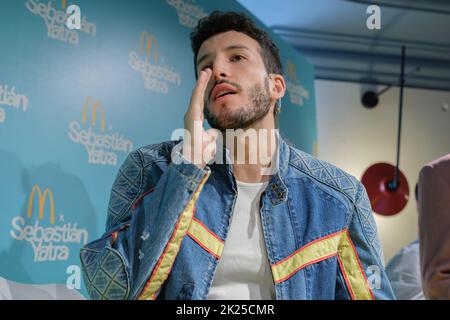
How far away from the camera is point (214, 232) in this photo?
1037 millimetres

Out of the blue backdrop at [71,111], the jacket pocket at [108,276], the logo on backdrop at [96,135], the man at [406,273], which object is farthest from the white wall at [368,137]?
the jacket pocket at [108,276]

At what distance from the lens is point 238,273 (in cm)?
102

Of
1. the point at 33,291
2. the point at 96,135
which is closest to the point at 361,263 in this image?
the point at 33,291

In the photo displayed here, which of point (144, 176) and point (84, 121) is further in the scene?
point (84, 121)

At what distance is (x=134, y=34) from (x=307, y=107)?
157 cm

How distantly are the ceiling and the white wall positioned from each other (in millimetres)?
144

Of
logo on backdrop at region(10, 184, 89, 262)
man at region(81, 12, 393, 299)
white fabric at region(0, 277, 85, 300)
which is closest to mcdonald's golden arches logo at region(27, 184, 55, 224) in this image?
logo on backdrop at region(10, 184, 89, 262)

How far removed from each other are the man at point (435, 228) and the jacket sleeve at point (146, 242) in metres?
0.47

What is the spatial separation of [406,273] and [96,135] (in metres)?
1.54

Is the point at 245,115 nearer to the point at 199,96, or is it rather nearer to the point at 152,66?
the point at 199,96

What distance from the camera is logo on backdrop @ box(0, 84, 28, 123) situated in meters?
1.36

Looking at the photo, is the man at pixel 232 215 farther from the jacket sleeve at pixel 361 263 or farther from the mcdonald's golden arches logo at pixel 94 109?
the mcdonald's golden arches logo at pixel 94 109
